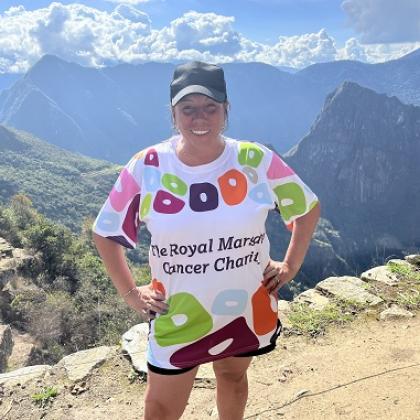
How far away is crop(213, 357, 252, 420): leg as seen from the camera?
2695 mm

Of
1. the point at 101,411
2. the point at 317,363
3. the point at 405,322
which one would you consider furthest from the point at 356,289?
the point at 101,411

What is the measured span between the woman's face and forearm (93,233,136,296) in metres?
0.71

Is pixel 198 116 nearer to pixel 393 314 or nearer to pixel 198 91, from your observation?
pixel 198 91

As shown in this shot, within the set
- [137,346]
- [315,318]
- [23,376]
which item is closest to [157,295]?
[137,346]

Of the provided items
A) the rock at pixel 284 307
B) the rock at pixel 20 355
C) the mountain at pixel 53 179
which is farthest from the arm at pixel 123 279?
the mountain at pixel 53 179

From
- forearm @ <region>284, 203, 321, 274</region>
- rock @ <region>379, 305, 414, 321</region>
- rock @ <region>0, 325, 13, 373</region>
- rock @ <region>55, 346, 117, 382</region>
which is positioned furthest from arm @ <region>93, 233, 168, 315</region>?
rock @ <region>0, 325, 13, 373</region>

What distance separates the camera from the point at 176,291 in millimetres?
2357

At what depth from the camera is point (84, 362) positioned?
4.82m

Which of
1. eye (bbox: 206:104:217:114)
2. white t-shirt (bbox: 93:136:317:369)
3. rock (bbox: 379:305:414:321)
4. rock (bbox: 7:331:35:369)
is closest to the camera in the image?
white t-shirt (bbox: 93:136:317:369)

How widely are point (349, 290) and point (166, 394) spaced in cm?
424

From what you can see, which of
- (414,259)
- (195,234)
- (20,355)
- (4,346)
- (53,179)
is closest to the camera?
(195,234)

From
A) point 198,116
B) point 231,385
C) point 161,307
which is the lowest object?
point 231,385

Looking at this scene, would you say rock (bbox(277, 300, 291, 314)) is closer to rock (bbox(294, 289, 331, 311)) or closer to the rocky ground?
the rocky ground

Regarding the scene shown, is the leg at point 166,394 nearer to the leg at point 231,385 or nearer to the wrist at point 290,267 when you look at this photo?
the leg at point 231,385
